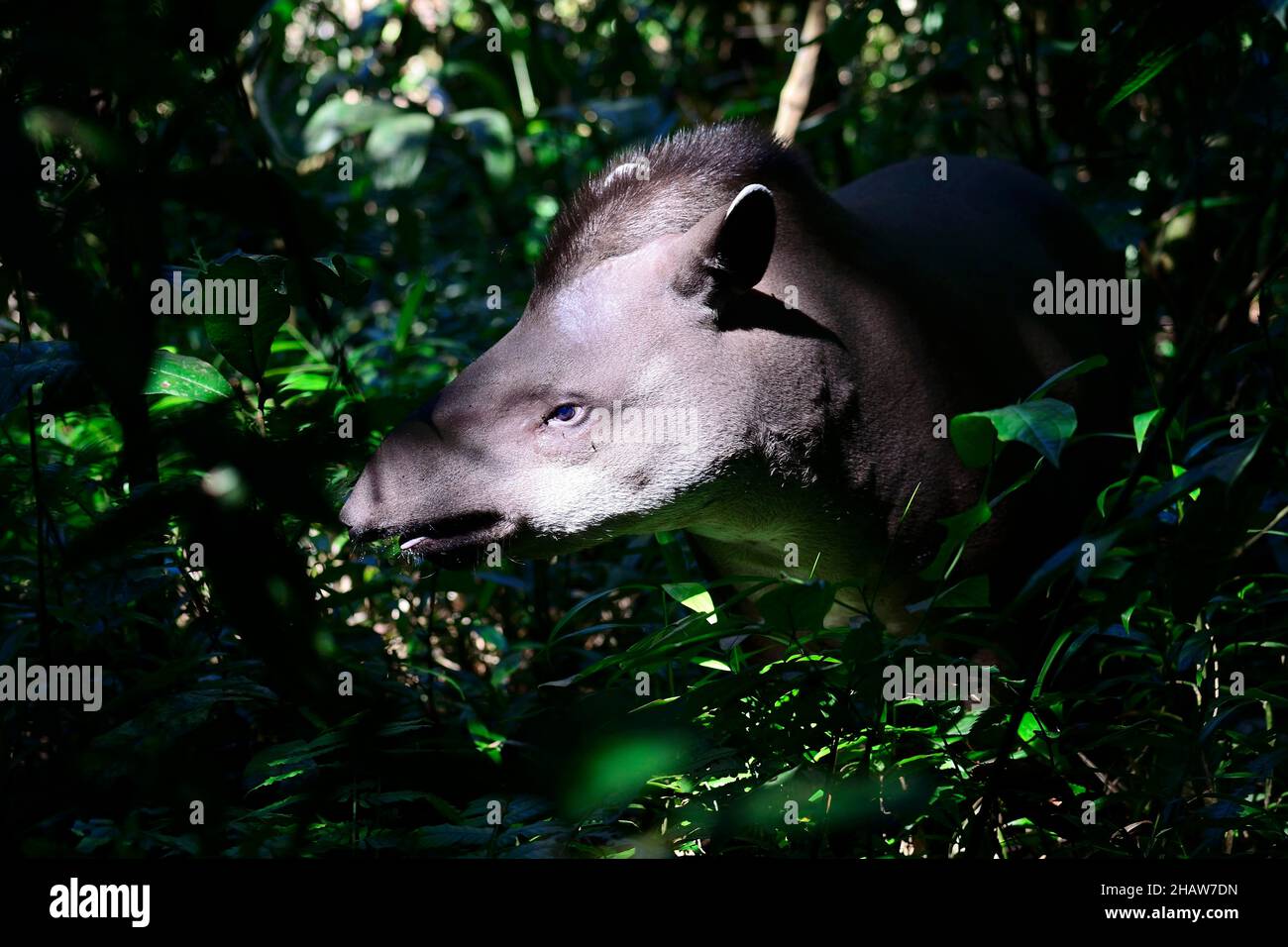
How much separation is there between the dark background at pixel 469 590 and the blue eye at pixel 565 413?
0.39 metres

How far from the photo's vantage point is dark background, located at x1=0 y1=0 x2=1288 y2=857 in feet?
3.01

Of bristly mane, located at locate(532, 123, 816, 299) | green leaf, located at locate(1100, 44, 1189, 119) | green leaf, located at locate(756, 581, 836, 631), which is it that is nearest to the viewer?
green leaf, located at locate(1100, 44, 1189, 119)

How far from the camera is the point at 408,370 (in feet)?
13.7

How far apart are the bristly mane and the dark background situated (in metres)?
0.47

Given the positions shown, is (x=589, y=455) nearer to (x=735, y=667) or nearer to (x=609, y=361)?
(x=609, y=361)

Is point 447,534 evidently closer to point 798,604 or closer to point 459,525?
point 459,525

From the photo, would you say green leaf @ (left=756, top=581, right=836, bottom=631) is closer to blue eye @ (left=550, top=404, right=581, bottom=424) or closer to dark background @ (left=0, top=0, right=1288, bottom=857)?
dark background @ (left=0, top=0, right=1288, bottom=857)

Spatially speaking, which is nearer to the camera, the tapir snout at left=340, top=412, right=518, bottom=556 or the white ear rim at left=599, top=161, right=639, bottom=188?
the tapir snout at left=340, top=412, right=518, bottom=556

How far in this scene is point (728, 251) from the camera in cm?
248

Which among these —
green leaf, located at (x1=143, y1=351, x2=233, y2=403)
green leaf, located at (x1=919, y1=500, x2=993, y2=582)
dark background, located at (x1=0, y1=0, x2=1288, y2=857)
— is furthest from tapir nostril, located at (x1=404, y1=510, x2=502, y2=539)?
green leaf, located at (x1=919, y1=500, x2=993, y2=582)

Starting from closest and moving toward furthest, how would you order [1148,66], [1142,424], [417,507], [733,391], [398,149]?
1. [1148,66]
2. [1142,424]
3. [417,507]
4. [733,391]
5. [398,149]

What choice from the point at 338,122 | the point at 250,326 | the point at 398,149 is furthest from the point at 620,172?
the point at 338,122

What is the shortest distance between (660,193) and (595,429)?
63cm

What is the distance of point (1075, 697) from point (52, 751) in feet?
6.84
